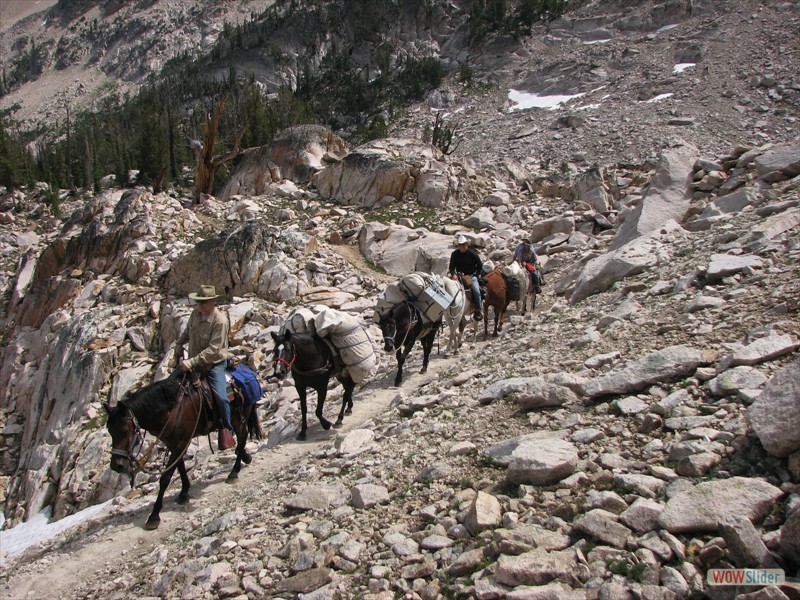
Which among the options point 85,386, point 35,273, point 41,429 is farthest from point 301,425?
point 35,273

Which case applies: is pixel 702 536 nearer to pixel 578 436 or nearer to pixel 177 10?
pixel 578 436

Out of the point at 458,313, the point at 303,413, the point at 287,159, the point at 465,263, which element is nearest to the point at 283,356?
the point at 303,413

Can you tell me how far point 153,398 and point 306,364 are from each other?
7.65ft

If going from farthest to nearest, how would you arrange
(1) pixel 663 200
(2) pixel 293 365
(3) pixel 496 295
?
(1) pixel 663 200, (3) pixel 496 295, (2) pixel 293 365

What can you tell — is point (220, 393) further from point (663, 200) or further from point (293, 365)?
point (663, 200)

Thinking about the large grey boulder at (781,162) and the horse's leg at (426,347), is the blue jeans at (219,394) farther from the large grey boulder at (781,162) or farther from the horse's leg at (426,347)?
the large grey boulder at (781,162)

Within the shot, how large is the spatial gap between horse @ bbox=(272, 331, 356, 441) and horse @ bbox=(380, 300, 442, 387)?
1288mm

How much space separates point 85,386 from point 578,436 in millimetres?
14377

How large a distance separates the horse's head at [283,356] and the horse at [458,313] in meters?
3.99

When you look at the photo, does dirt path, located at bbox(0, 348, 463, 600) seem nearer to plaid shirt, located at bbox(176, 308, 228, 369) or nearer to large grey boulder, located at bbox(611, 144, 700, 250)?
plaid shirt, located at bbox(176, 308, 228, 369)

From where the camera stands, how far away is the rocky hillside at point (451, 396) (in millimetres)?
3129

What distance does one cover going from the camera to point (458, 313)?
36.3 ft

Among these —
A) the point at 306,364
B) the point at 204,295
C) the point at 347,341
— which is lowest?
the point at 306,364

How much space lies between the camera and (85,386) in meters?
13.8
